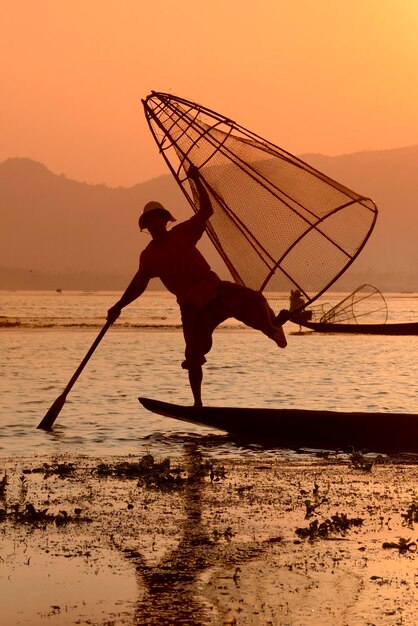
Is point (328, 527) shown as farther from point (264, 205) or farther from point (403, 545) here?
point (264, 205)

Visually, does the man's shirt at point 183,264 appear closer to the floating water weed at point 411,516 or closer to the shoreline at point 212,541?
the shoreline at point 212,541

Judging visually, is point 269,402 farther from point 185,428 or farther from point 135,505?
point 135,505

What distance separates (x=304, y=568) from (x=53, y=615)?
1.78 meters

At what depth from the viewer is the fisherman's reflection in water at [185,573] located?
21.5ft

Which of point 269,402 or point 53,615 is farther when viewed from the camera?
point 269,402

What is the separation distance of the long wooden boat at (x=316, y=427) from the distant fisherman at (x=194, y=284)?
2.19ft

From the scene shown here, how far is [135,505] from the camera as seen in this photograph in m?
10.2

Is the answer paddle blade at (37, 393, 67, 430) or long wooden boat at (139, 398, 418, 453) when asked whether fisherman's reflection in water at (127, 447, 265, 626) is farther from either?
paddle blade at (37, 393, 67, 430)

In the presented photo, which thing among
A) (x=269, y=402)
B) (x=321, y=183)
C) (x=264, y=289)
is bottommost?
(x=269, y=402)

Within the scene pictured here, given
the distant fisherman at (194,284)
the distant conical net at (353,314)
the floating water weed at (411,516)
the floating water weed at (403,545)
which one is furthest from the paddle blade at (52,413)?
the distant conical net at (353,314)

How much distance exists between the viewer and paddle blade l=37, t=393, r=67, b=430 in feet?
53.3

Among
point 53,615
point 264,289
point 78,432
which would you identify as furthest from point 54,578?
point 78,432

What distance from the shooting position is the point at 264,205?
49.3 ft

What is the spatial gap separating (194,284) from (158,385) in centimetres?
1278
